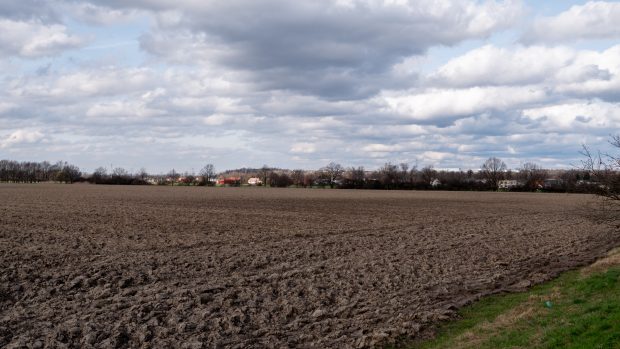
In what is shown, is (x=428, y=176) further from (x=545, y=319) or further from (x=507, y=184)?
(x=545, y=319)

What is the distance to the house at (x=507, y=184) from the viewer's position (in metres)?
131

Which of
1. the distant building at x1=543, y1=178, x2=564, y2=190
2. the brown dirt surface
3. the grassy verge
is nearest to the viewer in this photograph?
the grassy verge

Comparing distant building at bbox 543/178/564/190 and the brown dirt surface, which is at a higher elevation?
distant building at bbox 543/178/564/190

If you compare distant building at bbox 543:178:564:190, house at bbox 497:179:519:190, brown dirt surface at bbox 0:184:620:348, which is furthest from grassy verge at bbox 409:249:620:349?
house at bbox 497:179:519:190

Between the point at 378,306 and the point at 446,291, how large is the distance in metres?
2.82

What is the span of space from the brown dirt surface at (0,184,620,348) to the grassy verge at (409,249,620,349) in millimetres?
814

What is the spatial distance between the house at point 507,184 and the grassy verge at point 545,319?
120805 millimetres

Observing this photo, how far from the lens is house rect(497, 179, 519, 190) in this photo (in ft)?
431

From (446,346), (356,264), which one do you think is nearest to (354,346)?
(446,346)

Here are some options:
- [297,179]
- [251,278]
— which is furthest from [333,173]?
[251,278]

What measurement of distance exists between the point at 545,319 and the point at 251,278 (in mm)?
9154

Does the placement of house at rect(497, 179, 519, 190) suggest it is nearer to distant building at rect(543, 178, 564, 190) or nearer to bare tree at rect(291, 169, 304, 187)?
distant building at rect(543, 178, 564, 190)

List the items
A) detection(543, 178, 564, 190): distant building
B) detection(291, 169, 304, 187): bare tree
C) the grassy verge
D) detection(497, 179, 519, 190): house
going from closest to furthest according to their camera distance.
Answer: the grassy verge → detection(543, 178, 564, 190): distant building → detection(497, 179, 519, 190): house → detection(291, 169, 304, 187): bare tree

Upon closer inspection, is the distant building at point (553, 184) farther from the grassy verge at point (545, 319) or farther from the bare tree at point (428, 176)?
the grassy verge at point (545, 319)
